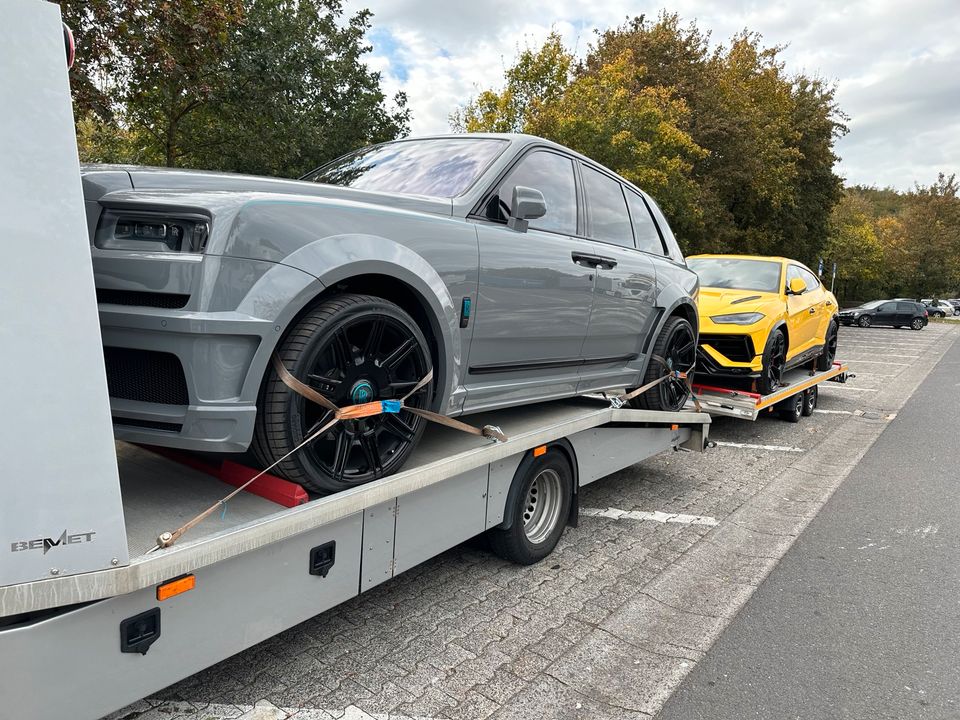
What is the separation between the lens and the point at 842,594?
4035 millimetres

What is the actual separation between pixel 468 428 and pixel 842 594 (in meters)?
2.54

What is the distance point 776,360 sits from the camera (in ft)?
26.0

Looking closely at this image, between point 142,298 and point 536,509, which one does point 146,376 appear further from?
point 536,509

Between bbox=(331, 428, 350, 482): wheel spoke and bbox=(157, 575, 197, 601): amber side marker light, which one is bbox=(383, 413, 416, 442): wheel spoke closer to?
bbox=(331, 428, 350, 482): wheel spoke

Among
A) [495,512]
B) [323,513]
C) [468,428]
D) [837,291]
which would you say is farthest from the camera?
[837,291]

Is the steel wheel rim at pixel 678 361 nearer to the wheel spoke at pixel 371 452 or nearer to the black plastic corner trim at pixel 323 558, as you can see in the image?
the wheel spoke at pixel 371 452

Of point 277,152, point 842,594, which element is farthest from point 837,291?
point 842,594

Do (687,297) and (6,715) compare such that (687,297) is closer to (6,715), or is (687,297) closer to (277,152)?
(6,715)

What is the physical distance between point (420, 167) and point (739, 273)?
20.0ft

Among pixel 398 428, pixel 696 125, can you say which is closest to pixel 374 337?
pixel 398 428

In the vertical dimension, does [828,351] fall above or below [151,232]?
below

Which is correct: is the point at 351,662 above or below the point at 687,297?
below

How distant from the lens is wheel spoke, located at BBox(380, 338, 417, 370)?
2836 millimetres

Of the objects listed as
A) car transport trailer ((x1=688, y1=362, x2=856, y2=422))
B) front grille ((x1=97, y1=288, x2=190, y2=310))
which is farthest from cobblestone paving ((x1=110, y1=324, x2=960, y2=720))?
car transport trailer ((x1=688, y1=362, x2=856, y2=422))
